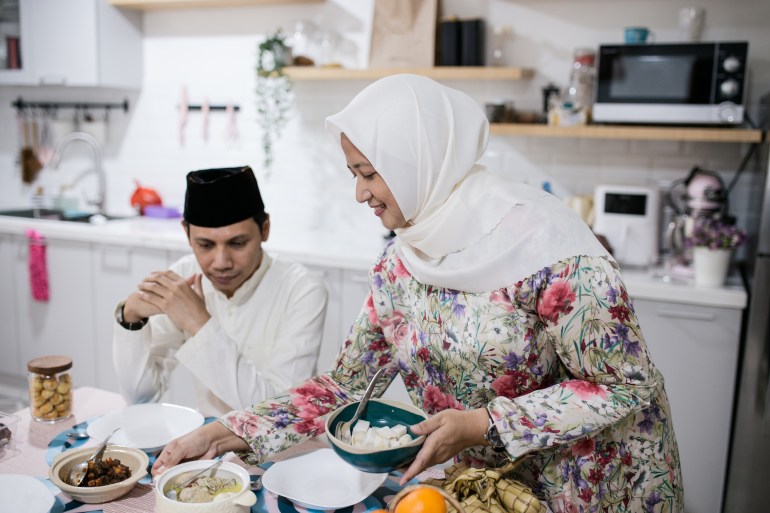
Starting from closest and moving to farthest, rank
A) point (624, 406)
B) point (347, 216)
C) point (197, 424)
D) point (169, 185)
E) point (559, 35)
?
point (624, 406), point (197, 424), point (559, 35), point (347, 216), point (169, 185)

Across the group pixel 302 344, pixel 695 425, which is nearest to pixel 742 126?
pixel 695 425

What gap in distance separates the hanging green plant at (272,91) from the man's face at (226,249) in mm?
1837

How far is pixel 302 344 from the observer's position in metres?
1.87


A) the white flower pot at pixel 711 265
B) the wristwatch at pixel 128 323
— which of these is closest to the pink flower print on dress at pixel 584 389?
the wristwatch at pixel 128 323

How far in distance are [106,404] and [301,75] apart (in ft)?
7.09

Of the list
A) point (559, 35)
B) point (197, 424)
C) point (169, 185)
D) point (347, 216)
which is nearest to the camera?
point (197, 424)

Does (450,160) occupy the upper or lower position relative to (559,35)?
lower

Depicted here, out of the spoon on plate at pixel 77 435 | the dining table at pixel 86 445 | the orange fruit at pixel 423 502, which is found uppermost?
the orange fruit at pixel 423 502

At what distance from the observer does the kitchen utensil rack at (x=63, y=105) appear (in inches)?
168

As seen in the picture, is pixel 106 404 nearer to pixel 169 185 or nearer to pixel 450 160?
pixel 450 160

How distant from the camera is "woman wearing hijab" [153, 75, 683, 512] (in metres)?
1.18

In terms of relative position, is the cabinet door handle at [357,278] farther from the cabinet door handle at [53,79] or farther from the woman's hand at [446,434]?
the cabinet door handle at [53,79]

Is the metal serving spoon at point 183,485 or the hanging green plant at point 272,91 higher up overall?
the hanging green plant at point 272,91

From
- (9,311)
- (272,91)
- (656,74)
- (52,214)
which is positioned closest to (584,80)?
(656,74)
